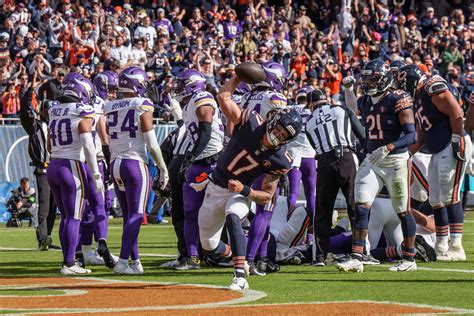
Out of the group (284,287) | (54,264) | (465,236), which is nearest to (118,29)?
(465,236)

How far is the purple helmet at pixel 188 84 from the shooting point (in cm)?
1091

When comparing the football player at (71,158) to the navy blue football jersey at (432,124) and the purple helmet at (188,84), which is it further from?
the navy blue football jersey at (432,124)

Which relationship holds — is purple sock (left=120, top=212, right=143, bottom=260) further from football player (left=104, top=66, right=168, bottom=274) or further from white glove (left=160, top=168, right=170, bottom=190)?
white glove (left=160, top=168, right=170, bottom=190)

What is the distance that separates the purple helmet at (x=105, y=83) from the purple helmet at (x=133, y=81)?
6.23 ft

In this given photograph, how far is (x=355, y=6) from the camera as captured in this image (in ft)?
97.4

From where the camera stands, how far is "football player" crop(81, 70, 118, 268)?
439 inches

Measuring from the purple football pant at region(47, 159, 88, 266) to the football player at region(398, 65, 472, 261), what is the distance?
367 cm

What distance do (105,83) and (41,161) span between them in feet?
7.80

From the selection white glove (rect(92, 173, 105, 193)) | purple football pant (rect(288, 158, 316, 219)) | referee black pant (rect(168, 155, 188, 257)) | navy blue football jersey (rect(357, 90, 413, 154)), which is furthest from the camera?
purple football pant (rect(288, 158, 316, 219))

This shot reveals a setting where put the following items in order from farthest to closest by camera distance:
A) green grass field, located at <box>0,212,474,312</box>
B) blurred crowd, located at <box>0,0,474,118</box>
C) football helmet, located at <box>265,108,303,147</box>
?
1. blurred crowd, located at <box>0,0,474,118</box>
2. football helmet, located at <box>265,108,303,147</box>
3. green grass field, located at <box>0,212,474,312</box>

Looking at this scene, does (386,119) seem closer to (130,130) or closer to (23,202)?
(130,130)

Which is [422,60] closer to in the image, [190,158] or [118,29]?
[118,29]

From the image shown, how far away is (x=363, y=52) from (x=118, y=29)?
6625 mm

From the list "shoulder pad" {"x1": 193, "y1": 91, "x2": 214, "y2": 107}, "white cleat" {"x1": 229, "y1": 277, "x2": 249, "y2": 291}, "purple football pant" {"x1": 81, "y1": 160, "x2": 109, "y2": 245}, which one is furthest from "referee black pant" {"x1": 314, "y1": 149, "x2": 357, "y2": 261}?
"white cleat" {"x1": 229, "y1": 277, "x2": 249, "y2": 291}
